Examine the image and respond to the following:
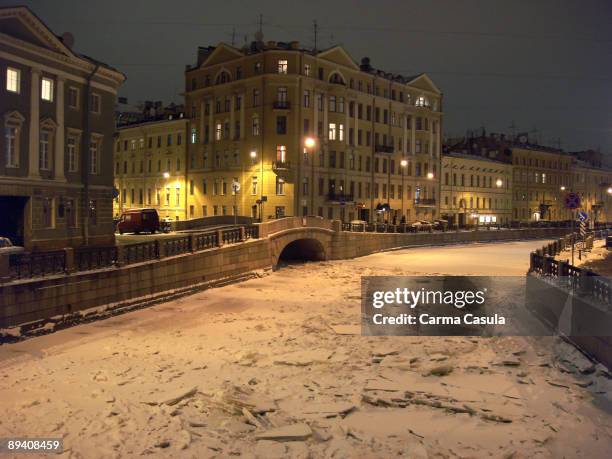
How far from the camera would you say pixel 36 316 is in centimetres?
1738

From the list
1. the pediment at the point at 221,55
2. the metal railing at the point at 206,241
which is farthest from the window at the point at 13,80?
the pediment at the point at 221,55

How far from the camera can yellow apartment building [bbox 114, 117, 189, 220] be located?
209ft

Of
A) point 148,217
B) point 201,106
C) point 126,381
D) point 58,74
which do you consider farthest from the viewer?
point 201,106

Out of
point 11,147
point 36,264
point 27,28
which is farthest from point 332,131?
point 36,264

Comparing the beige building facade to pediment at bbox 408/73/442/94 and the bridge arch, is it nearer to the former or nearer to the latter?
the bridge arch

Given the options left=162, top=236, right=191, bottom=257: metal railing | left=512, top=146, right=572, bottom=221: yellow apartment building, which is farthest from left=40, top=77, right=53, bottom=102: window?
left=512, top=146, right=572, bottom=221: yellow apartment building

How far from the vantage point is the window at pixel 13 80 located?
27109mm

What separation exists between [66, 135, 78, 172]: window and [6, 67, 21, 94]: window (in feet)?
13.2

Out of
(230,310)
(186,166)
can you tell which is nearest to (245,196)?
(186,166)

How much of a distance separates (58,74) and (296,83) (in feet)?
88.4

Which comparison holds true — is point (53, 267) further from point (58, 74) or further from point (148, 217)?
point (148, 217)

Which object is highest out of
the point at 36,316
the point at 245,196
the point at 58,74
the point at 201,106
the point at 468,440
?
the point at 201,106

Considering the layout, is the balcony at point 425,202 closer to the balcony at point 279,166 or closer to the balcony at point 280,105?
the balcony at point 279,166

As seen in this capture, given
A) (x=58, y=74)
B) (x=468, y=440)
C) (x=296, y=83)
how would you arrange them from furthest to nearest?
(x=296, y=83) < (x=58, y=74) < (x=468, y=440)
